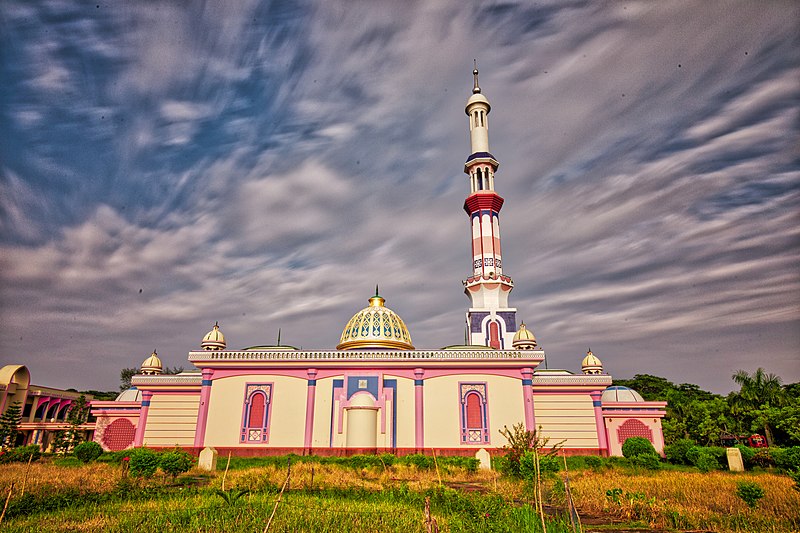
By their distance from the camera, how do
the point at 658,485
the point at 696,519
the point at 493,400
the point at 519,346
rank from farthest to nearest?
the point at 519,346 → the point at 493,400 → the point at 658,485 → the point at 696,519

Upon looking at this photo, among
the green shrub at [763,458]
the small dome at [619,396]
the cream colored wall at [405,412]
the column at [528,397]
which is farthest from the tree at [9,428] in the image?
the green shrub at [763,458]

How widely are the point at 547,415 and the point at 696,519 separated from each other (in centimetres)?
1806

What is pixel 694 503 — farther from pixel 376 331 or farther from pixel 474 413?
pixel 376 331

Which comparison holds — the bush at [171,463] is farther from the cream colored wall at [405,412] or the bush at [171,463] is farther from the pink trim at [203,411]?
the cream colored wall at [405,412]

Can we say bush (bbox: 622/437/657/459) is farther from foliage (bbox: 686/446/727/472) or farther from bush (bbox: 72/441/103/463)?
bush (bbox: 72/441/103/463)

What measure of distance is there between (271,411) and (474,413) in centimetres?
1047

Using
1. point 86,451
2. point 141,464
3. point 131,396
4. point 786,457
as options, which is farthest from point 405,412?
point 131,396

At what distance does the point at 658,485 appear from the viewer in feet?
42.9

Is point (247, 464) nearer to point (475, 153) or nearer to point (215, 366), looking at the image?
point (215, 366)

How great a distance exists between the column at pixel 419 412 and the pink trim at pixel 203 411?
10.8 m

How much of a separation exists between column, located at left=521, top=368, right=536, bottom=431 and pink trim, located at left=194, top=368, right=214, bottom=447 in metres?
16.4

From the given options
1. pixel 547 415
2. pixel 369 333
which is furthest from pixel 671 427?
pixel 369 333

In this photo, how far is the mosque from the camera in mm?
23484

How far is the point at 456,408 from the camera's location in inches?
944
